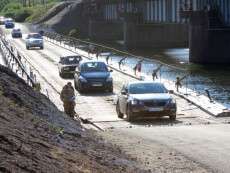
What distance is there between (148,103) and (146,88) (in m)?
1.44

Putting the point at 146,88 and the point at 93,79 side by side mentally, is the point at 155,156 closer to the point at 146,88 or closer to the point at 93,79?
the point at 146,88

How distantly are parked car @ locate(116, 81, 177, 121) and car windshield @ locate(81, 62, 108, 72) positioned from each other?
37.5 ft

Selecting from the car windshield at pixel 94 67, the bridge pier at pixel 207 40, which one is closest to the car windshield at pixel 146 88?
→ the car windshield at pixel 94 67

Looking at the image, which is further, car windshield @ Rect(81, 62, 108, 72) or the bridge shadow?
car windshield @ Rect(81, 62, 108, 72)

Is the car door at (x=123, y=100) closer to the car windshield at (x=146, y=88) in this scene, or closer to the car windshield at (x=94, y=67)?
the car windshield at (x=146, y=88)

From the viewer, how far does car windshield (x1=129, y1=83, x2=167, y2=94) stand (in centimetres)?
2491

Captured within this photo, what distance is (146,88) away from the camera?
82.2 ft

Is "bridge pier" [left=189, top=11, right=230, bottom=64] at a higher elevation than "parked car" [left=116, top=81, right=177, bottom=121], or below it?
below

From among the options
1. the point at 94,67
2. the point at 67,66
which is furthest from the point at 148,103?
the point at 67,66

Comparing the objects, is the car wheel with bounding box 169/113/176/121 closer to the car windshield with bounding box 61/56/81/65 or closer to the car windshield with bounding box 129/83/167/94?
the car windshield with bounding box 129/83/167/94

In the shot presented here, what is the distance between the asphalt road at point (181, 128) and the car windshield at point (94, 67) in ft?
Result: 5.40

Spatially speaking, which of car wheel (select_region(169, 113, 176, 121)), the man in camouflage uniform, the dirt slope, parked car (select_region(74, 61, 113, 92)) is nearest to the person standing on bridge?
the man in camouflage uniform

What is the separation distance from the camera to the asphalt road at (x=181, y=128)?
14.5 m

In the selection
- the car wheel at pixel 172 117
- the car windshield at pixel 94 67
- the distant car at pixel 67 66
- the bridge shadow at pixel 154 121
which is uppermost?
the car windshield at pixel 94 67
